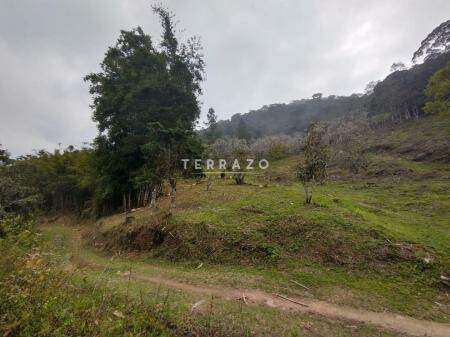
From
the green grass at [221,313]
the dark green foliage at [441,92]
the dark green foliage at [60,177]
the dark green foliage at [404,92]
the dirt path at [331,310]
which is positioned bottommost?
the dirt path at [331,310]

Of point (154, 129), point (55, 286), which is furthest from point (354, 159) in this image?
point (55, 286)

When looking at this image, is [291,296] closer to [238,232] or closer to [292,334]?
[292,334]

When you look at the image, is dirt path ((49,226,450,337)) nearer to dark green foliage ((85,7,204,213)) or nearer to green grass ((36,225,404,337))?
green grass ((36,225,404,337))

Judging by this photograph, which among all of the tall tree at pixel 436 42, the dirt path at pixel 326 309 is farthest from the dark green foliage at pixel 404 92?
the dirt path at pixel 326 309

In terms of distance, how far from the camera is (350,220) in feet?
38.5

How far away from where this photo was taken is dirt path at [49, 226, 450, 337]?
6309 mm

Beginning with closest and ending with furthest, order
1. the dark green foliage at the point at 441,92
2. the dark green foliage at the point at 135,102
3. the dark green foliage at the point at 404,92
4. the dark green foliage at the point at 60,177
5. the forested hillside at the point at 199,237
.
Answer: the forested hillside at the point at 199,237, the dark green foliage at the point at 135,102, the dark green foliage at the point at 441,92, the dark green foliage at the point at 60,177, the dark green foliage at the point at 404,92

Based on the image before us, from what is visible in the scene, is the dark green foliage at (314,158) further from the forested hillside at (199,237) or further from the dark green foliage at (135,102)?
the dark green foliage at (135,102)

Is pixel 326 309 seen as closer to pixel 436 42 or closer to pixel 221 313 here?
pixel 221 313

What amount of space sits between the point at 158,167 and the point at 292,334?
Answer: 42.9ft

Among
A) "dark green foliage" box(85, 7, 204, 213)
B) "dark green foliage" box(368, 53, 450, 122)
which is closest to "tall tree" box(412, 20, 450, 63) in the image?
"dark green foliage" box(368, 53, 450, 122)

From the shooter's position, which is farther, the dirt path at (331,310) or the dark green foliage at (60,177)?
the dark green foliage at (60,177)

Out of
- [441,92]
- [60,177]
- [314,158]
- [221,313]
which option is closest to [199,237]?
[221,313]

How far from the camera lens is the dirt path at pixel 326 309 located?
20.7 ft
